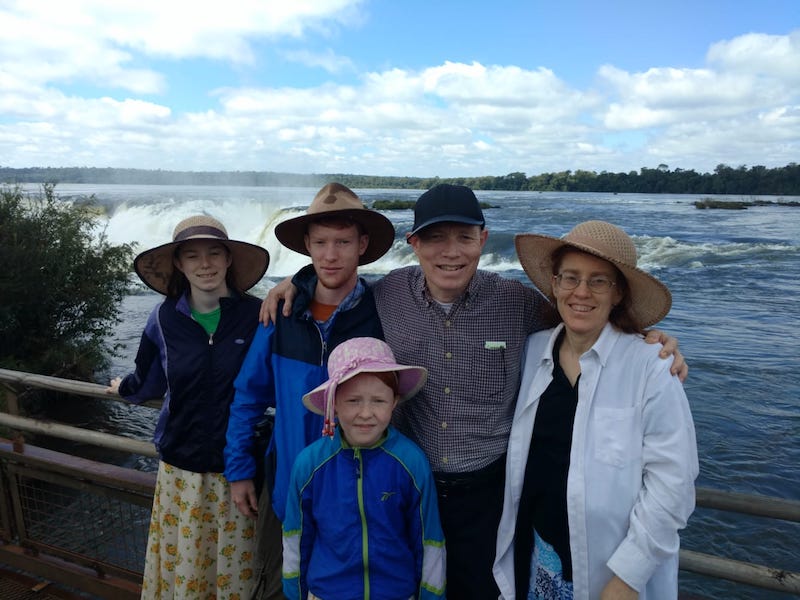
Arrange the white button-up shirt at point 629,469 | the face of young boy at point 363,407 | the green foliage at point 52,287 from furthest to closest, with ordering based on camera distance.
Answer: the green foliage at point 52,287 → the face of young boy at point 363,407 → the white button-up shirt at point 629,469

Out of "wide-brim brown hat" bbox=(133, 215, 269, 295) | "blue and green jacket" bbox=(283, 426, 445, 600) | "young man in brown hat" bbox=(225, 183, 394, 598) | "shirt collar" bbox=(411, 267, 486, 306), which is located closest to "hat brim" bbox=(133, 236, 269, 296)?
"wide-brim brown hat" bbox=(133, 215, 269, 295)

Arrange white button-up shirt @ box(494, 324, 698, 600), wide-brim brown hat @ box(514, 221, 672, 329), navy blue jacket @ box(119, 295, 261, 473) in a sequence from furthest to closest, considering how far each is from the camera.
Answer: navy blue jacket @ box(119, 295, 261, 473), wide-brim brown hat @ box(514, 221, 672, 329), white button-up shirt @ box(494, 324, 698, 600)

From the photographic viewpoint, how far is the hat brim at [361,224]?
231 cm

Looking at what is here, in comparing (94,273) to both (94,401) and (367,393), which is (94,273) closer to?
(94,401)

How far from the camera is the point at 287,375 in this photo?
2.28m

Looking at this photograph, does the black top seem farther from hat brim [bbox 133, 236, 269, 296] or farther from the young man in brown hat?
hat brim [bbox 133, 236, 269, 296]

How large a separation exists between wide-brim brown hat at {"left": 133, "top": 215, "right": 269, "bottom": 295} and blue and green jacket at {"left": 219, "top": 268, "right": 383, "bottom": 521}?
1.20 ft

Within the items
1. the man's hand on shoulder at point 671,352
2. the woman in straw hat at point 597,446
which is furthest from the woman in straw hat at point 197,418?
the man's hand on shoulder at point 671,352

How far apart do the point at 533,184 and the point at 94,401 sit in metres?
119

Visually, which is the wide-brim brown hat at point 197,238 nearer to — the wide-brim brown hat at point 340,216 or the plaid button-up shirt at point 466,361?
the wide-brim brown hat at point 340,216

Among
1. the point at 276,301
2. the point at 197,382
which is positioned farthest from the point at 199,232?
the point at 197,382

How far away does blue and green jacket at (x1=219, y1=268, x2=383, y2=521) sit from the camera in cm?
225

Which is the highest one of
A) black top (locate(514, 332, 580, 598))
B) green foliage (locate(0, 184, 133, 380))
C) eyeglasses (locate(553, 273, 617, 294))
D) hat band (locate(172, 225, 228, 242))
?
hat band (locate(172, 225, 228, 242))

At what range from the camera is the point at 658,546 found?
5.56 feet
